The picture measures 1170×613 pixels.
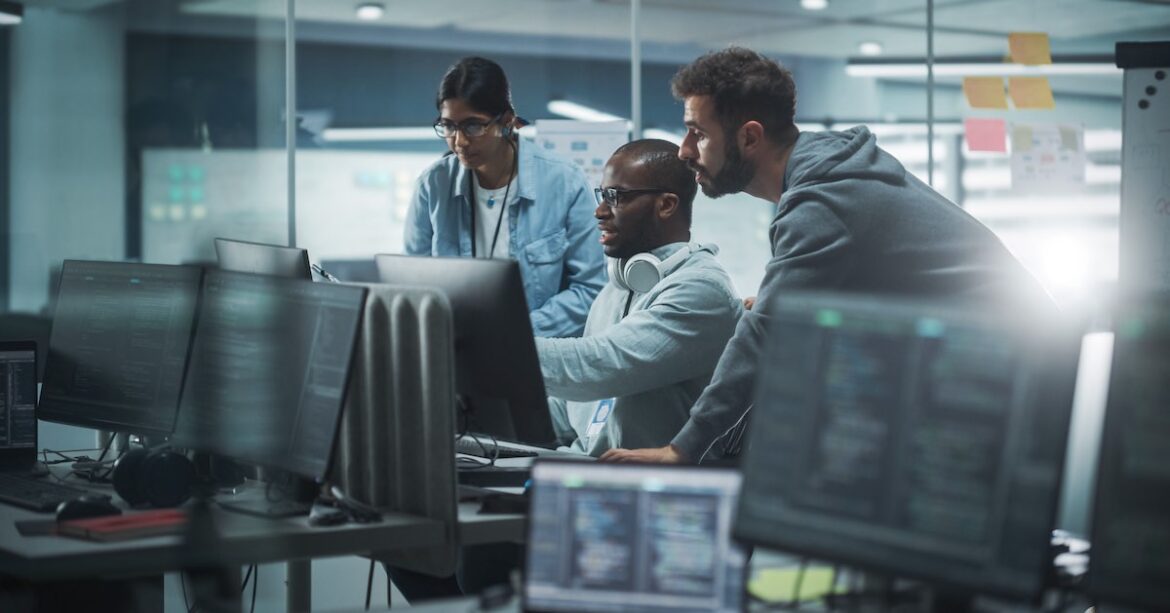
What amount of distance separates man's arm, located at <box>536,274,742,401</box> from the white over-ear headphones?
46 millimetres

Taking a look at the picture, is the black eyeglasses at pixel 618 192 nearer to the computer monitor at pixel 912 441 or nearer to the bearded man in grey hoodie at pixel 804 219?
the bearded man in grey hoodie at pixel 804 219

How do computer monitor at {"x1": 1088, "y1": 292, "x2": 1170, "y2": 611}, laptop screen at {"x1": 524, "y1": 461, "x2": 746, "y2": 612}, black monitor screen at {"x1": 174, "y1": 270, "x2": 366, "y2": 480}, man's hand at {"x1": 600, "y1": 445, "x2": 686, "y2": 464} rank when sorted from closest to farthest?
computer monitor at {"x1": 1088, "y1": 292, "x2": 1170, "y2": 611}
laptop screen at {"x1": 524, "y1": 461, "x2": 746, "y2": 612}
black monitor screen at {"x1": 174, "y1": 270, "x2": 366, "y2": 480}
man's hand at {"x1": 600, "y1": 445, "x2": 686, "y2": 464}

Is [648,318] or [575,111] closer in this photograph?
[648,318]

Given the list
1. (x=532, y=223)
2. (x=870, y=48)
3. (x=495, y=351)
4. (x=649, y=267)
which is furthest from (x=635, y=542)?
(x=870, y=48)

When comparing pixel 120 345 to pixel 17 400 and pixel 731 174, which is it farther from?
pixel 731 174

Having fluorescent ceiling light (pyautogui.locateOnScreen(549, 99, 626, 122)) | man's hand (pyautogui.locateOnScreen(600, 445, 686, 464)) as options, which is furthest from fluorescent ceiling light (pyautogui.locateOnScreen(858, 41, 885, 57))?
man's hand (pyautogui.locateOnScreen(600, 445, 686, 464))

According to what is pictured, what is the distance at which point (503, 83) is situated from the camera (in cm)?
323

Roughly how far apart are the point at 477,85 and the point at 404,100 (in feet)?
7.07

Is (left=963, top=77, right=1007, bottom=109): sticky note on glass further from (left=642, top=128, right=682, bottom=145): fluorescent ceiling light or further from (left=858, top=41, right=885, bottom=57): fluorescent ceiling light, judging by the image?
(left=642, top=128, right=682, bottom=145): fluorescent ceiling light

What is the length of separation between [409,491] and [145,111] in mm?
4271

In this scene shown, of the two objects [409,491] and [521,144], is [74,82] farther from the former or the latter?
[409,491]

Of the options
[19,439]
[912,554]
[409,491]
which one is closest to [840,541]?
[912,554]

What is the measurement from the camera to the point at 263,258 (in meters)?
2.81

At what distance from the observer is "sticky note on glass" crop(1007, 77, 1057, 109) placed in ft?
17.0
